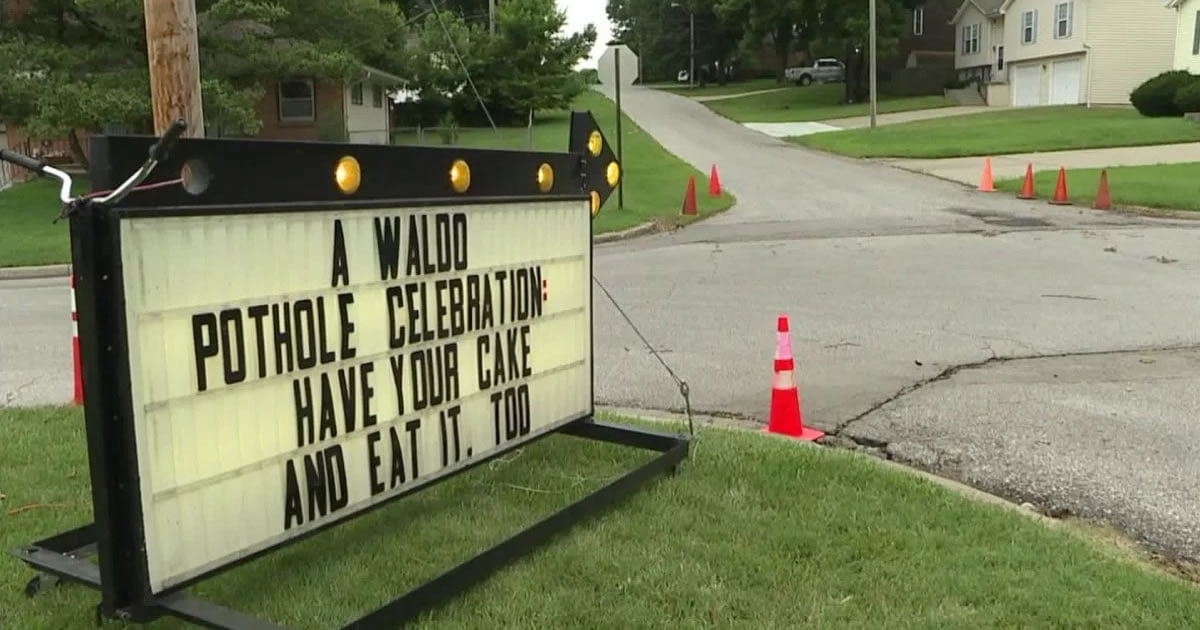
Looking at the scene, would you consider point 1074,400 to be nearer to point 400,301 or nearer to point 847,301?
point 847,301

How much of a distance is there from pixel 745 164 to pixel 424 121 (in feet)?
67.5

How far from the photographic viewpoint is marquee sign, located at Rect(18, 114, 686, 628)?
2891 mm

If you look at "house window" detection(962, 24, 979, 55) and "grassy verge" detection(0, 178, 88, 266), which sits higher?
"house window" detection(962, 24, 979, 55)

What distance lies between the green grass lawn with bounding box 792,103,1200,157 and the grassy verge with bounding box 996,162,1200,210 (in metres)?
6.28

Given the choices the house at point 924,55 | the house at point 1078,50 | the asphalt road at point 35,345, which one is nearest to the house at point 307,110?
the asphalt road at point 35,345

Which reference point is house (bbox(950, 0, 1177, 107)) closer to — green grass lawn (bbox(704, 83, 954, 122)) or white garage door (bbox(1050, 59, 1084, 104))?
white garage door (bbox(1050, 59, 1084, 104))

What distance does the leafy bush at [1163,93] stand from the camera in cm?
3875

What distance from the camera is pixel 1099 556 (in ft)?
13.7

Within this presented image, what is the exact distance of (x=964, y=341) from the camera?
868 centimetres

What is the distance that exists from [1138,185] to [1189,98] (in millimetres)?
19614

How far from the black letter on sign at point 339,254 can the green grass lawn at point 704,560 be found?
116 centimetres

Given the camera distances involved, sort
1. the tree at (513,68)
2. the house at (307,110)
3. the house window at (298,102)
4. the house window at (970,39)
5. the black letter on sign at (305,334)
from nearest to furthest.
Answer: the black letter on sign at (305,334) → the house at (307,110) → the house window at (298,102) → the tree at (513,68) → the house window at (970,39)

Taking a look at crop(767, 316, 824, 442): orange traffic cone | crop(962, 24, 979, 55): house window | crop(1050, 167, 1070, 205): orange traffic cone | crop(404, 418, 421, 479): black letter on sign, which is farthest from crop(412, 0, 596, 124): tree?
crop(404, 418, 421, 479): black letter on sign

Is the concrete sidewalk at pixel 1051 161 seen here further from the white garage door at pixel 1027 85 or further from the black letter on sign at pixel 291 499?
the black letter on sign at pixel 291 499
